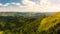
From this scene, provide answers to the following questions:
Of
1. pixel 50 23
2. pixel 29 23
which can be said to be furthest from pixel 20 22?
pixel 50 23

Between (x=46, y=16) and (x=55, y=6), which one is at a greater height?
(x=55, y=6)

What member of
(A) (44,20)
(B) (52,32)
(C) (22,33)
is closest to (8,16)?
(C) (22,33)

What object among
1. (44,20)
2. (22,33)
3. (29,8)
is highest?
(29,8)

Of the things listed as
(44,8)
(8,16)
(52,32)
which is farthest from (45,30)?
(8,16)

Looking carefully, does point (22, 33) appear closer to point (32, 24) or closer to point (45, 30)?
point (32, 24)
